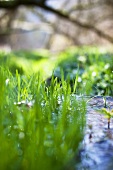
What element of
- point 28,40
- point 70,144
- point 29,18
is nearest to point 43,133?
point 70,144

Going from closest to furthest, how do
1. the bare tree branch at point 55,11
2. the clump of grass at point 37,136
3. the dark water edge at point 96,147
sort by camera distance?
the clump of grass at point 37,136, the dark water edge at point 96,147, the bare tree branch at point 55,11

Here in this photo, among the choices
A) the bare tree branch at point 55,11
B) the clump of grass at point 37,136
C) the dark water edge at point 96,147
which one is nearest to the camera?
the clump of grass at point 37,136

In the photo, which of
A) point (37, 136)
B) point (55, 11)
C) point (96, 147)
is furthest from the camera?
point (55, 11)

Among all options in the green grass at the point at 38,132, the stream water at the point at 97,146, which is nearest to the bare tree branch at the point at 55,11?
the green grass at the point at 38,132

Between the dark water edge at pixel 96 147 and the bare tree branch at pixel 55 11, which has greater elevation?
the bare tree branch at pixel 55 11

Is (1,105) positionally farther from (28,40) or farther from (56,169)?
(28,40)

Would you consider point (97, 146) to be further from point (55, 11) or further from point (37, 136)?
point (55, 11)

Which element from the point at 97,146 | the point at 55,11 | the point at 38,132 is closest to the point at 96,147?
the point at 97,146

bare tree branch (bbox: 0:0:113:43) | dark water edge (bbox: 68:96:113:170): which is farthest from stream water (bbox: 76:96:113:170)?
bare tree branch (bbox: 0:0:113:43)

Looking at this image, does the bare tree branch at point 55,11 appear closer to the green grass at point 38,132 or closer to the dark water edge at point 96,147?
the green grass at point 38,132

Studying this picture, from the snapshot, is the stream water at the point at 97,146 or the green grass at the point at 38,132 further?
the stream water at the point at 97,146
